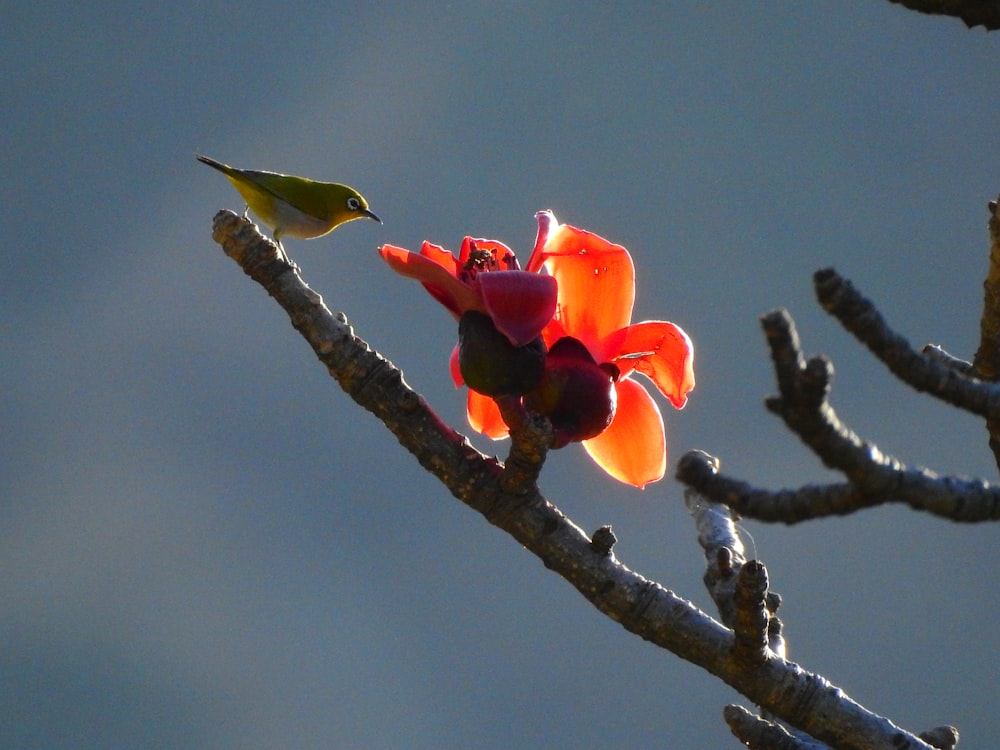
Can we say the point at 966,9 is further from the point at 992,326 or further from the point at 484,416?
the point at 484,416

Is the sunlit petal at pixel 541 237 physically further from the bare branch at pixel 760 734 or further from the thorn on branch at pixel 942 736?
the thorn on branch at pixel 942 736

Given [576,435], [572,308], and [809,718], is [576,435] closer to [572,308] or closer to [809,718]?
[572,308]

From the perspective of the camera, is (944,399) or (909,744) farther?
(909,744)

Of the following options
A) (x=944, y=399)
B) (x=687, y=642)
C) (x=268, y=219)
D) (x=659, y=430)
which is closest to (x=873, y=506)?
(x=944, y=399)

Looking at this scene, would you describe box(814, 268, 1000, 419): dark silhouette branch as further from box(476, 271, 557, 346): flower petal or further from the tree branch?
box(476, 271, 557, 346): flower petal

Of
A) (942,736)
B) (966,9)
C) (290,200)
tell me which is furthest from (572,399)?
(290,200)

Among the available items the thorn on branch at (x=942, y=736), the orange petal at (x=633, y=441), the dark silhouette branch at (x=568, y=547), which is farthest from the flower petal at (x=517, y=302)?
the thorn on branch at (x=942, y=736)

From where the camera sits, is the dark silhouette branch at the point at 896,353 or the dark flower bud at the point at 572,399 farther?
the dark flower bud at the point at 572,399
